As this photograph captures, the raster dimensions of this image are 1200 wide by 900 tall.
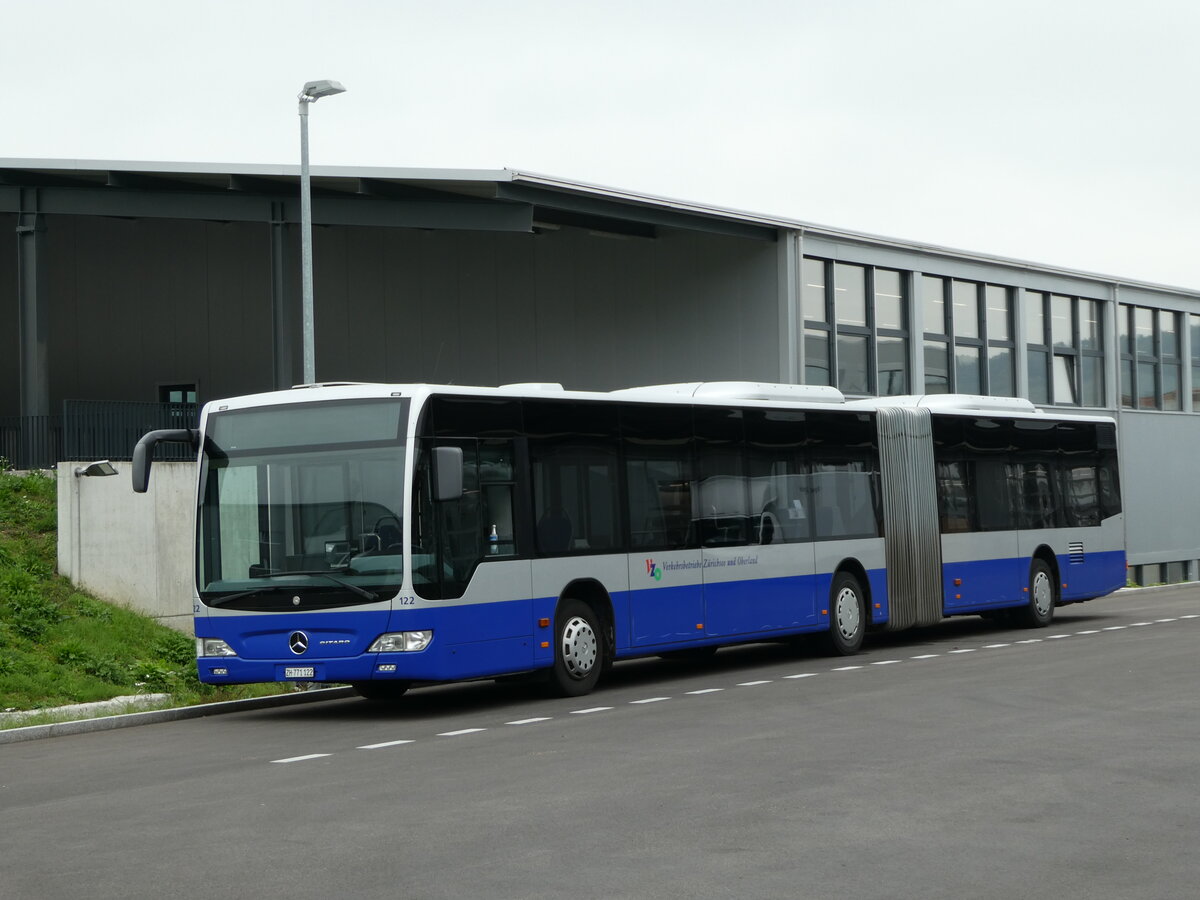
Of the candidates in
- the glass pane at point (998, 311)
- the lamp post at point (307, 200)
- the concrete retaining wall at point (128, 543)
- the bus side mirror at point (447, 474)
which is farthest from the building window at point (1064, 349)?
the bus side mirror at point (447, 474)

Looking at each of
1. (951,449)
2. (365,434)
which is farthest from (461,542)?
(951,449)

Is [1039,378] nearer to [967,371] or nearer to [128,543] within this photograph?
[967,371]

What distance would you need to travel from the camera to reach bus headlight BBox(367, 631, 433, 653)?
14836 millimetres

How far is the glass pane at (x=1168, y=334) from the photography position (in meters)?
46.3

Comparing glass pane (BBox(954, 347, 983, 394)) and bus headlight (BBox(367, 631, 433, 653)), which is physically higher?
glass pane (BBox(954, 347, 983, 394))

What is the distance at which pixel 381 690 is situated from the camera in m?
17.2

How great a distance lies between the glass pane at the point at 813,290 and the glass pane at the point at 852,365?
0.83 m

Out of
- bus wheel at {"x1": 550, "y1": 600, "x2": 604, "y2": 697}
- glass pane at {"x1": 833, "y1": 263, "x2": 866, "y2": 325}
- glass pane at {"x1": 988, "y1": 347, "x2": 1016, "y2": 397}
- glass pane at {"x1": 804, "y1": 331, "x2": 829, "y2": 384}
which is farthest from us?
glass pane at {"x1": 988, "y1": 347, "x2": 1016, "y2": 397}

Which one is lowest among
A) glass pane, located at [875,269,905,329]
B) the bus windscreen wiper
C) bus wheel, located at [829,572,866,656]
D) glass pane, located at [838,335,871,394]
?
bus wheel, located at [829,572,866,656]

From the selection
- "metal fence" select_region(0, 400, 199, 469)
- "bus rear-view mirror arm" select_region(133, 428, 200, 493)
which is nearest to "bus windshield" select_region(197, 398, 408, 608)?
"bus rear-view mirror arm" select_region(133, 428, 200, 493)

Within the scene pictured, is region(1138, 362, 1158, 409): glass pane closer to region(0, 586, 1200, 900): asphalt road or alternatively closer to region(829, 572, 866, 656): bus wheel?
region(829, 572, 866, 656): bus wheel

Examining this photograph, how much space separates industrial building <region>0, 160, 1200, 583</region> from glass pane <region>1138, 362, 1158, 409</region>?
79 millimetres

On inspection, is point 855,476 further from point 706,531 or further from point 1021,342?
point 1021,342

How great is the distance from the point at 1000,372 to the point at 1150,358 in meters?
7.97
